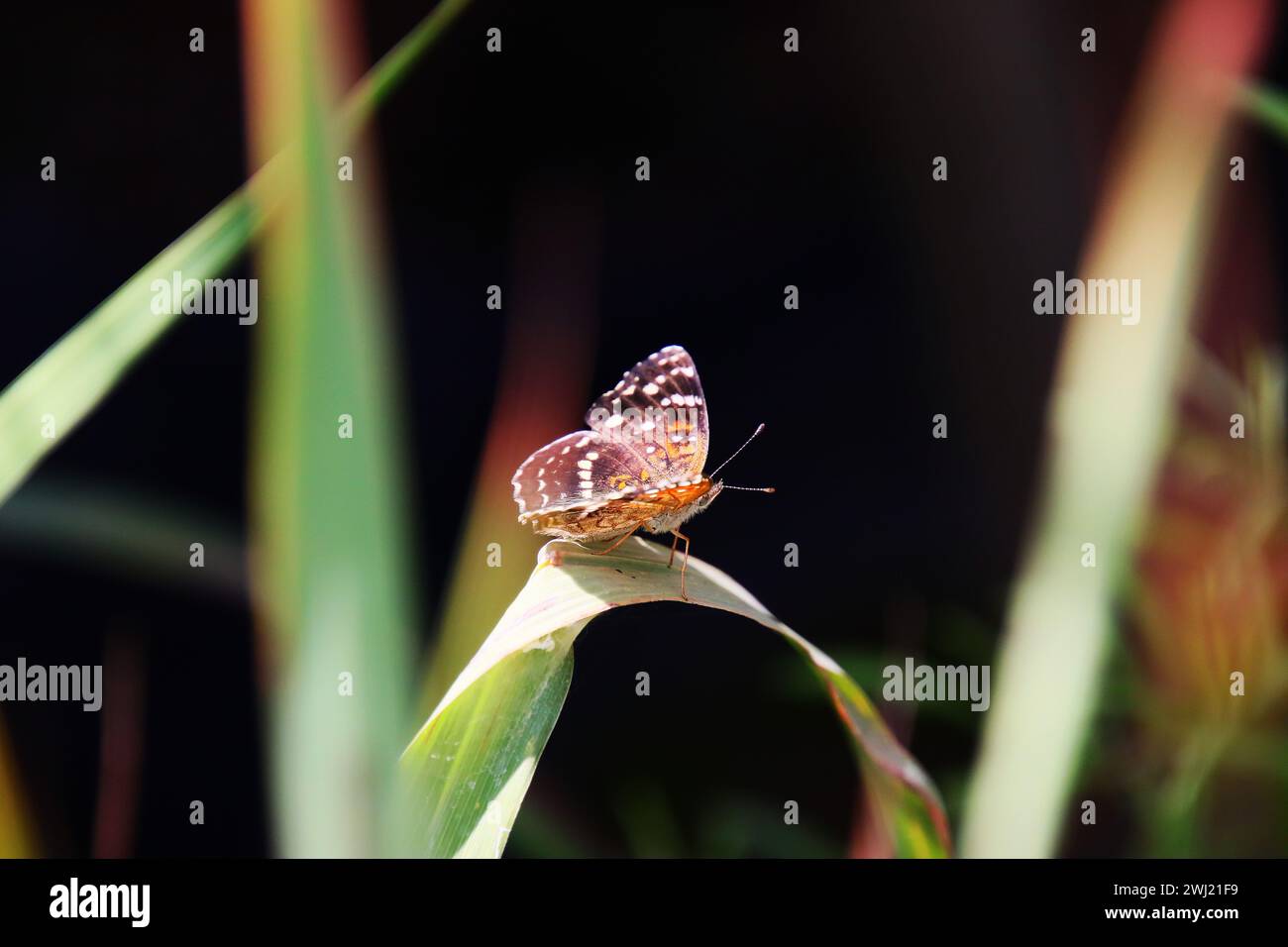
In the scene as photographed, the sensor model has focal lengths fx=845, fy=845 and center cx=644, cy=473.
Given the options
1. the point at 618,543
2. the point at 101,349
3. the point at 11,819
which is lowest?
the point at 11,819

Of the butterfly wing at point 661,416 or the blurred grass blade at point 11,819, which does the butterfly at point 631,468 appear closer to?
the butterfly wing at point 661,416

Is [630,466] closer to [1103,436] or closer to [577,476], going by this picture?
[577,476]

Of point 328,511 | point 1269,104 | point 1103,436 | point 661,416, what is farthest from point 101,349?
point 1269,104

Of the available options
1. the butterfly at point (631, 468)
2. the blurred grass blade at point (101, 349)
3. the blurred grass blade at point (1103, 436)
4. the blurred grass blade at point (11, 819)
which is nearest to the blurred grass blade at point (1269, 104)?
the blurred grass blade at point (1103, 436)

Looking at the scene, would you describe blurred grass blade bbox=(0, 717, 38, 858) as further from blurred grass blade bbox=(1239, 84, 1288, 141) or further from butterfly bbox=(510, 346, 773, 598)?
blurred grass blade bbox=(1239, 84, 1288, 141)

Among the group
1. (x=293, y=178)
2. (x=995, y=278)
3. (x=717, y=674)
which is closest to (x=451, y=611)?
(x=717, y=674)

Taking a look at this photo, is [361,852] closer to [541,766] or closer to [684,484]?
[684,484]

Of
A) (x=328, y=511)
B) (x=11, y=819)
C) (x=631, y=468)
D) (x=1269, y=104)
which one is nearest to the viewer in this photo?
(x=328, y=511)

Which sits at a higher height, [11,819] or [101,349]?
[101,349]

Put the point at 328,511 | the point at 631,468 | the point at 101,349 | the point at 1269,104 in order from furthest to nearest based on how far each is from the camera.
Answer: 1. the point at 631,468
2. the point at 1269,104
3. the point at 101,349
4. the point at 328,511
